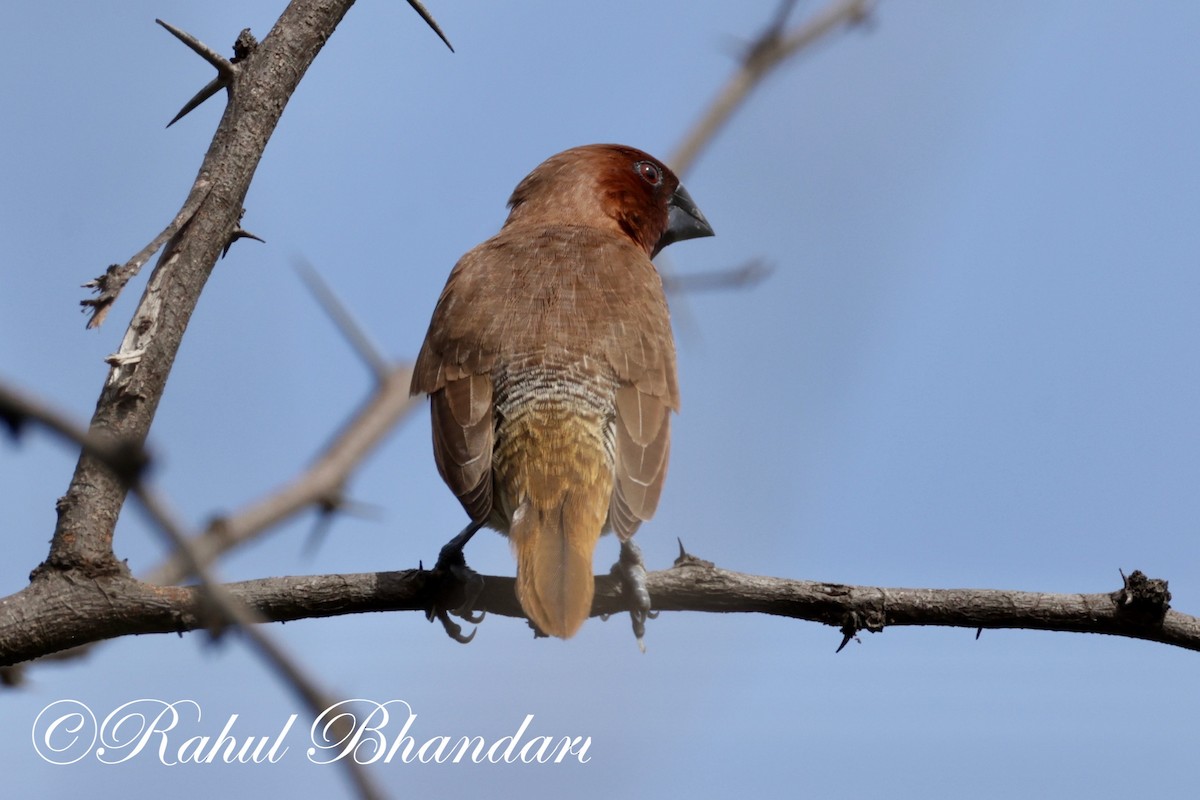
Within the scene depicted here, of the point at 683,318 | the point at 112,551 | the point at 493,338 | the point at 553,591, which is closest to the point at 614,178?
the point at 683,318

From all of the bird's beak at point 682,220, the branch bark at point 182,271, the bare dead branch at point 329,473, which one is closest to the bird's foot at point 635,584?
the bare dead branch at point 329,473

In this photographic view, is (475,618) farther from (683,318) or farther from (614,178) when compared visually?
(614,178)

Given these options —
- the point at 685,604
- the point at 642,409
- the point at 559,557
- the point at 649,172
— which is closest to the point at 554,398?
the point at 642,409

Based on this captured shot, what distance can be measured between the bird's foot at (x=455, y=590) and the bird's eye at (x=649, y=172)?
11.6ft

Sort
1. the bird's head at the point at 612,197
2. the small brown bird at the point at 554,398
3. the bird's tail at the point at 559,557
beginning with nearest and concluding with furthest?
the bird's tail at the point at 559,557 → the small brown bird at the point at 554,398 → the bird's head at the point at 612,197

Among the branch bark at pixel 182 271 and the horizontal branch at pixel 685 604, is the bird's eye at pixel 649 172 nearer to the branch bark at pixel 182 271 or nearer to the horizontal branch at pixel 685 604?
the branch bark at pixel 182 271

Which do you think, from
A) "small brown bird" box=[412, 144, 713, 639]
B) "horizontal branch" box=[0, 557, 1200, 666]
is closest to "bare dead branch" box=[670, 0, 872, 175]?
"small brown bird" box=[412, 144, 713, 639]

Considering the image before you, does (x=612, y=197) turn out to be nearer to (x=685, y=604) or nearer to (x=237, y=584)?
(x=685, y=604)

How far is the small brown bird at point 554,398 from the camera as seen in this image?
174 inches

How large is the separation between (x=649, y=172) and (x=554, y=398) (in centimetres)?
299

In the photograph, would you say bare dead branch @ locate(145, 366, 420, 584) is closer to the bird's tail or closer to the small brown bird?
the small brown bird

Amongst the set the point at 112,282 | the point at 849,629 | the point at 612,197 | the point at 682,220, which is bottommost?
the point at 849,629

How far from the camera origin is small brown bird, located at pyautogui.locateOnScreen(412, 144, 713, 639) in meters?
4.42

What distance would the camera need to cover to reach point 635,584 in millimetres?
4250
